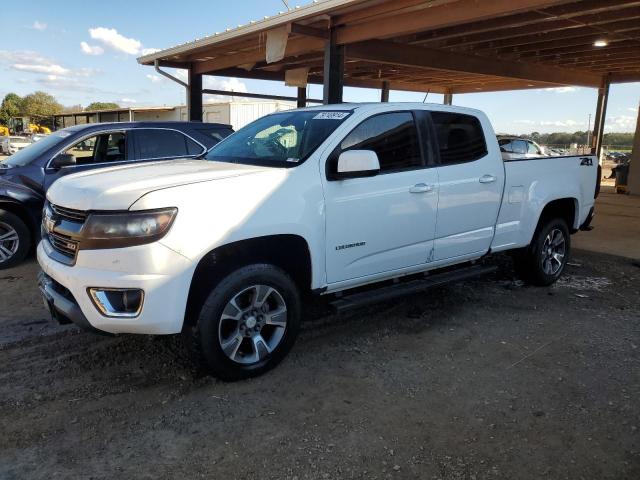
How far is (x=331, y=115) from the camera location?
433cm

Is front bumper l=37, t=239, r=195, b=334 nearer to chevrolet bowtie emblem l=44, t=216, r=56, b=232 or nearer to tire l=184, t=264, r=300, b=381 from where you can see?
tire l=184, t=264, r=300, b=381

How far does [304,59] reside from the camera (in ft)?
47.4

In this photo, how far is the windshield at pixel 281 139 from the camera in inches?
159

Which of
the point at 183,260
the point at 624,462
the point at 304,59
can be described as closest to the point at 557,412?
the point at 624,462

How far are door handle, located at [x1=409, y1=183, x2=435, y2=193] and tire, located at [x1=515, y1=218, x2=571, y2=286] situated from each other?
2053 mm

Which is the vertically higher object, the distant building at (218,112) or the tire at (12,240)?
the distant building at (218,112)

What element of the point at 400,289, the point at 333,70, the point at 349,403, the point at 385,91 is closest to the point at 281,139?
the point at 400,289

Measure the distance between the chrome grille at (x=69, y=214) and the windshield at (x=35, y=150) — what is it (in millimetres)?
3524

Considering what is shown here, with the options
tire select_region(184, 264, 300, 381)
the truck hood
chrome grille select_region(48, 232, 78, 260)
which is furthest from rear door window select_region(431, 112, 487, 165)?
chrome grille select_region(48, 232, 78, 260)

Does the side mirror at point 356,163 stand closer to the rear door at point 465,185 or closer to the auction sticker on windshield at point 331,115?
the auction sticker on windshield at point 331,115

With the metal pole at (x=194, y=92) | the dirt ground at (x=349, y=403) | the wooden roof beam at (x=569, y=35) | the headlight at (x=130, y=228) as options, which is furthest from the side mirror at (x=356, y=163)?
the metal pole at (x=194, y=92)

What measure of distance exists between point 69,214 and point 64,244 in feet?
0.66

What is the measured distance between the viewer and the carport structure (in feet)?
27.9

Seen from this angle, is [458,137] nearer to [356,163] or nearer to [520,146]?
[356,163]
